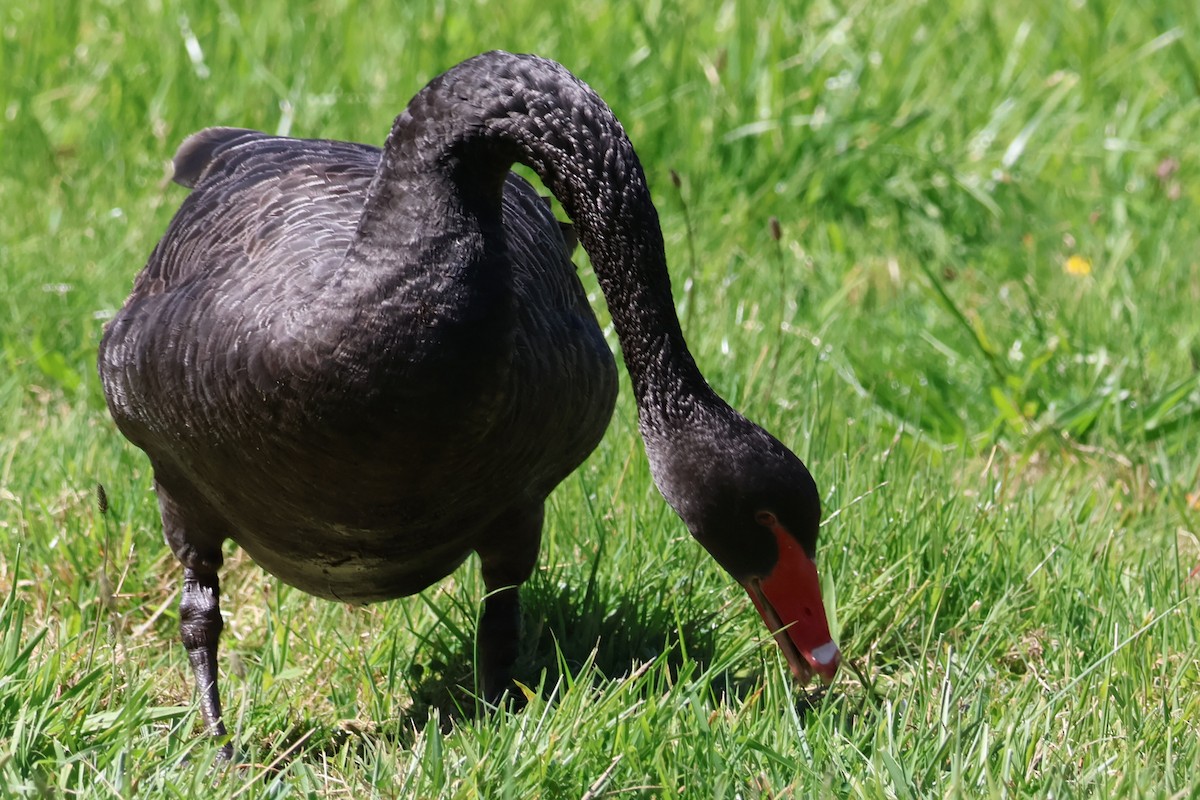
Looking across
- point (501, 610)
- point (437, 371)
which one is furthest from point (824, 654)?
point (437, 371)

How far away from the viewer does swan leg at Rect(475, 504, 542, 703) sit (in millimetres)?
3867

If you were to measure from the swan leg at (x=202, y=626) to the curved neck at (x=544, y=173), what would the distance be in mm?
1283

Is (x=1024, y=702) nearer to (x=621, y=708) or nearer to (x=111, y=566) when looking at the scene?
(x=621, y=708)

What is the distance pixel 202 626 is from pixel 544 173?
1575 millimetres

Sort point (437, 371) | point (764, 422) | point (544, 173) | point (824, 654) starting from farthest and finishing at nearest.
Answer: point (764, 422)
point (824, 654)
point (544, 173)
point (437, 371)

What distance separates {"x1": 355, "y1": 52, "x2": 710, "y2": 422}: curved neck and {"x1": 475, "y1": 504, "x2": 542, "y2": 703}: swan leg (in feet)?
2.69

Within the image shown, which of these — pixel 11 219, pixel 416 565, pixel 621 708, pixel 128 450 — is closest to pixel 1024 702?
pixel 621 708

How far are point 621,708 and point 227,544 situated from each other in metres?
1.76

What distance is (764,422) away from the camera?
194 inches

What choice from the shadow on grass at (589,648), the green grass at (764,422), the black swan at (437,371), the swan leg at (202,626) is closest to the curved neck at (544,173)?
the black swan at (437,371)

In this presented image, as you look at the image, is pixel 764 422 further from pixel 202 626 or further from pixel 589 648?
pixel 202 626

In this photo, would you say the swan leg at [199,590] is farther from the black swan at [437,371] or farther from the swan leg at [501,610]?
the swan leg at [501,610]

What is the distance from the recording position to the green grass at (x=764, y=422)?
129 inches

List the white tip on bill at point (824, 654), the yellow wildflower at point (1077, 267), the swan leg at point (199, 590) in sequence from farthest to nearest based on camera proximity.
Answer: the yellow wildflower at point (1077, 267)
the swan leg at point (199, 590)
the white tip on bill at point (824, 654)
